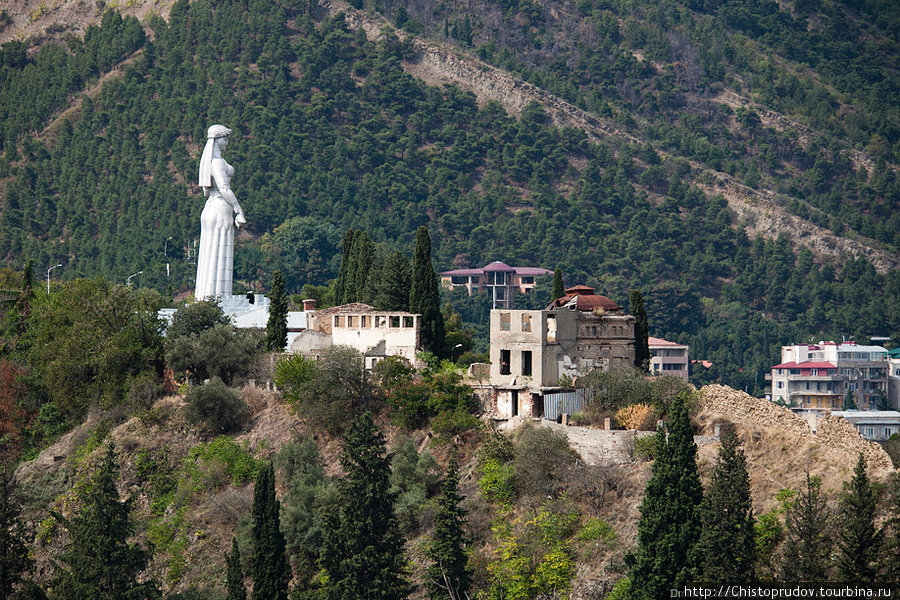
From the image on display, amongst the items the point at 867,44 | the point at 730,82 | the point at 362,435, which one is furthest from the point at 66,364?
the point at 867,44

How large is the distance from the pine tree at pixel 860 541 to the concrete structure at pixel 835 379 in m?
76.6

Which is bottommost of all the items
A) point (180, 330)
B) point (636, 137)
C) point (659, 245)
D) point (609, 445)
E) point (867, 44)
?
point (609, 445)

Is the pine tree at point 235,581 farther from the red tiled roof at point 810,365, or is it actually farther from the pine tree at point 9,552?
the red tiled roof at point 810,365

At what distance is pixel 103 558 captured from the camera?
48719 millimetres

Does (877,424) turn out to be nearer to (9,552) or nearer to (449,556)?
(449,556)

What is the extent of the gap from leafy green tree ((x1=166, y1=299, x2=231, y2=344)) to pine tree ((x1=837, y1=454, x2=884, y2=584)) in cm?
2958

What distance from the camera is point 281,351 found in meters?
61.2

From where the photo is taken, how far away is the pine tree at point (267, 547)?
157 feet

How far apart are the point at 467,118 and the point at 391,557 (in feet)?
388

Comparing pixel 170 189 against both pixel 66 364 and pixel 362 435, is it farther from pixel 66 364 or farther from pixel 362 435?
pixel 362 435

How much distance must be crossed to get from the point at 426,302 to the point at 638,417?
42.3ft

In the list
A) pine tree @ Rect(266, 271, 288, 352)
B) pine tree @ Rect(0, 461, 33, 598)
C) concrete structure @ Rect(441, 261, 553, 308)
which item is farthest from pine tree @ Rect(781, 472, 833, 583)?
concrete structure @ Rect(441, 261, 553, 308)

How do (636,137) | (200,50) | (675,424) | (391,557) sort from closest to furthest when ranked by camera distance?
(675,424), (391,557), (200,50), (636,137)

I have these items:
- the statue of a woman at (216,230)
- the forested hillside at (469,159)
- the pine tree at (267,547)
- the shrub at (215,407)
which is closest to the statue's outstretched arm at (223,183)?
the statue of a woman at (216,230)
